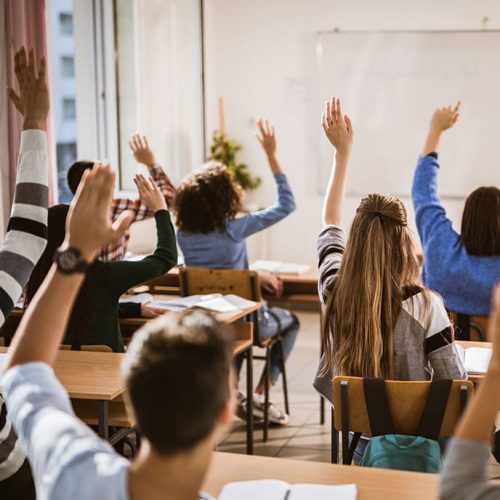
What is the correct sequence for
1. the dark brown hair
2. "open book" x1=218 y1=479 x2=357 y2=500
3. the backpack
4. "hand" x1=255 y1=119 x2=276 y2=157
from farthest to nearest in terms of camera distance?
1. "hand" x1=255 y1=119 x2=276 y2=157
2. the dark brown hair
3. the backpack
4. "open book" x1=218 y1=479 x2=357 y2=500

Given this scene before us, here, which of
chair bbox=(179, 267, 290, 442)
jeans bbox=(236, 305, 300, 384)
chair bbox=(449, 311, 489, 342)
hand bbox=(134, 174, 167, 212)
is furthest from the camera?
jeans bbox=(236, 305, 300, 384)

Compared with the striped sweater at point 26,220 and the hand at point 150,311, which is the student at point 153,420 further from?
the hand at point 150,311

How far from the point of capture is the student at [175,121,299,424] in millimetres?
4266

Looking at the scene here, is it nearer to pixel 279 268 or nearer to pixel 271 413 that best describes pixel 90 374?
pixel 271 413

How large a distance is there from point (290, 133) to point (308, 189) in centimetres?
51

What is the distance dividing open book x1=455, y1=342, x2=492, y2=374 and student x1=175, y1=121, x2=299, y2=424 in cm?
155

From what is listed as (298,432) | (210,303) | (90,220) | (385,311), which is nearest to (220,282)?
(210,303)

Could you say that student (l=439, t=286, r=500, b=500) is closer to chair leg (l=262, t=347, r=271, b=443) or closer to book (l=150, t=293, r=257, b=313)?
book (l=150, t=293, r=257, b=313)

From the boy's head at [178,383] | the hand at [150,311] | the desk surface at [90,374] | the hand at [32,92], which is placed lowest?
the hand at [150,311]

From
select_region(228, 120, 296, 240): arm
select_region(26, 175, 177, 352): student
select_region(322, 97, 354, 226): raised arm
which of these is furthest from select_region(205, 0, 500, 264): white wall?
select_region(26, 175, 177, 352): student

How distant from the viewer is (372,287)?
2422 millimetres

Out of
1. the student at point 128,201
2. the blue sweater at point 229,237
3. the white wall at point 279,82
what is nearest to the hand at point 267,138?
the blue sweater at point 229,237

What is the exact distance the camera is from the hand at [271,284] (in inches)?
176

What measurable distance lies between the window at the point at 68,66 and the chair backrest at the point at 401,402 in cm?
425
